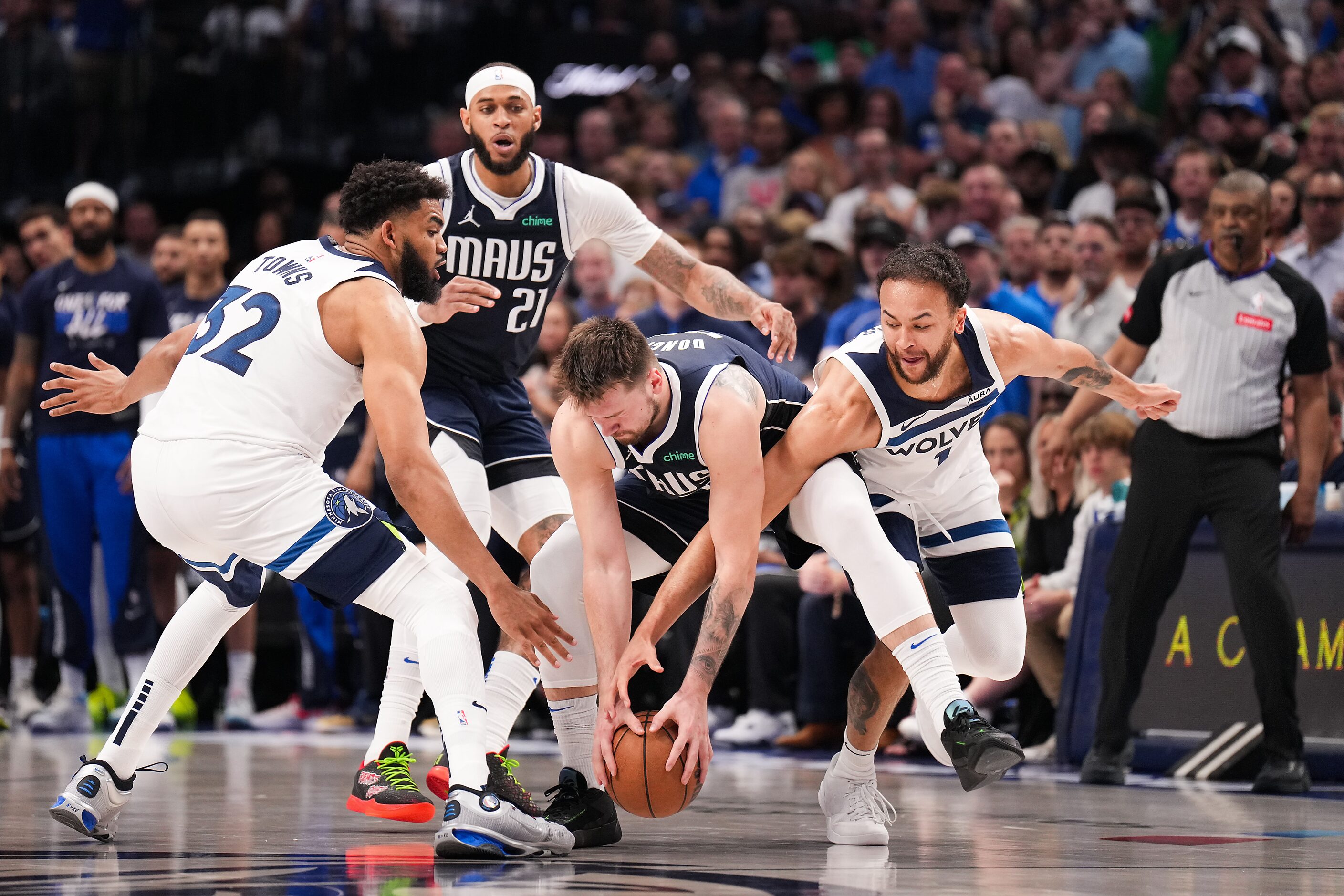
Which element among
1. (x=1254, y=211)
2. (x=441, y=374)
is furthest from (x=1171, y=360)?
(x=441, y=374)

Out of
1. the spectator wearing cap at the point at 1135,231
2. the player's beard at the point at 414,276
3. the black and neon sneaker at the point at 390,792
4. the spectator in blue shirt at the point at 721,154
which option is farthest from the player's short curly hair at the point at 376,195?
the spectator in blue shirt at the point at 721,154

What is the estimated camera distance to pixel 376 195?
4.77m

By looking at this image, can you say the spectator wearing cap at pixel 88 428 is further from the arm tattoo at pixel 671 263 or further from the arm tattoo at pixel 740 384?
the arm tattoo at pixel 740 384

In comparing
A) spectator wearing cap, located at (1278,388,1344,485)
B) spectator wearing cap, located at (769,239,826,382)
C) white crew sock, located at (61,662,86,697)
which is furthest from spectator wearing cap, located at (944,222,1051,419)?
white crew sock, located at (61,662,86,697)

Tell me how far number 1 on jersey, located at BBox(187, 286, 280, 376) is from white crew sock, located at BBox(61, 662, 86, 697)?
5.36 metres

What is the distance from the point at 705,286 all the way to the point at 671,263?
19 centimetres

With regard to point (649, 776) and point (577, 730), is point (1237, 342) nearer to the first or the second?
point (577, 730)

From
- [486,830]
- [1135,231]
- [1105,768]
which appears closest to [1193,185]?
[1135,231]

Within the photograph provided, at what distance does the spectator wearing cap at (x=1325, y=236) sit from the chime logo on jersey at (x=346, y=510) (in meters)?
5.42

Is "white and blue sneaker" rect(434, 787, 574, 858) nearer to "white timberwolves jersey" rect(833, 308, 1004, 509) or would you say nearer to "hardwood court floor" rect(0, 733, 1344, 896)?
"hardwood court floor" rect(0, 733, 1344, 896)

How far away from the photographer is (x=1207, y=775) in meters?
6.97

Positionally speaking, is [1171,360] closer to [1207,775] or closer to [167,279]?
[1207,775]

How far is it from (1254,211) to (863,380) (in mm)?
2602

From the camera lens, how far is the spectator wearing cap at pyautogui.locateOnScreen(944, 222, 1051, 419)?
344 inches
